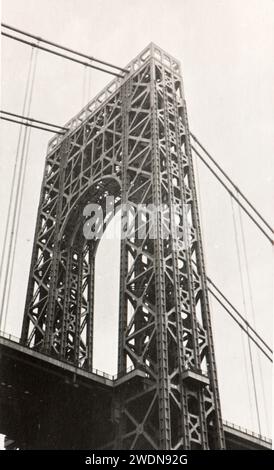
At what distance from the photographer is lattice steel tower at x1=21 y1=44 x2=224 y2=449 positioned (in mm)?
22672

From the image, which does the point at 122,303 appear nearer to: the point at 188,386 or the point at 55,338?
the point at 188,386

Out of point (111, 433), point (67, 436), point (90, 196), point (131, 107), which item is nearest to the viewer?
point (111, 433)

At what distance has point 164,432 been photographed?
68.2ft

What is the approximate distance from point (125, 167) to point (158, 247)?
5.78 m

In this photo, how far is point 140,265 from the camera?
26172 mm

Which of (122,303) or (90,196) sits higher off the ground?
(90,196)

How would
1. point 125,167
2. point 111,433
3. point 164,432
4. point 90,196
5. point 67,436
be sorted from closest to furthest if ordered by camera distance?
1. point 164,432
2. point 111,433
3. point 67,436
4. point 125,167
5. point 90,196

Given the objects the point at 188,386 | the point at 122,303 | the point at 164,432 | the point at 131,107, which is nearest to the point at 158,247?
the point at 122,303

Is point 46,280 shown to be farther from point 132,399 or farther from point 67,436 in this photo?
point 132,399

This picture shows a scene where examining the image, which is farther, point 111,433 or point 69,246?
point 69,246

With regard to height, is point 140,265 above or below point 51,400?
above

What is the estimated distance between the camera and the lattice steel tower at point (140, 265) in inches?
893
